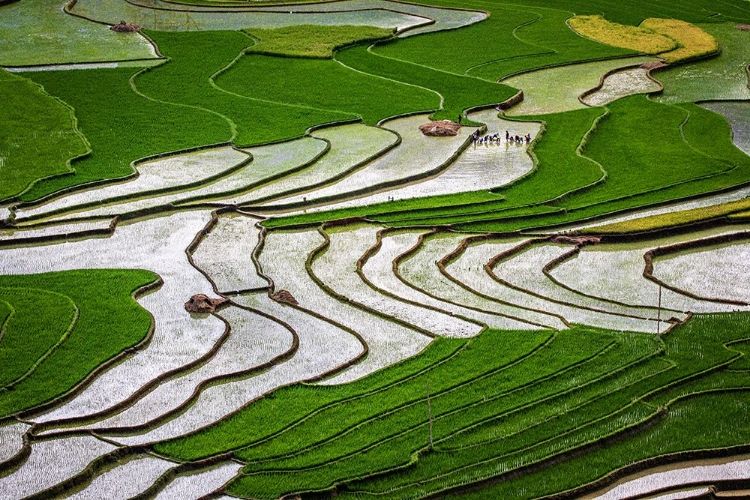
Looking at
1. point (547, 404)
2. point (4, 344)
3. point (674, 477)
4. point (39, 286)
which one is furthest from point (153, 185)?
point (674, 477)

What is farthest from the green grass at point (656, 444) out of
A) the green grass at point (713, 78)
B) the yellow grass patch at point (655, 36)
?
the yellow grass patch at point (655, 36)

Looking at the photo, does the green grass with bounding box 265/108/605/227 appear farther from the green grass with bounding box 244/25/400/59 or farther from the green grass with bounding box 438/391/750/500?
the green grass with bounding box 244/25/400/59

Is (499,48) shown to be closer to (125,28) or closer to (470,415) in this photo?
(125,28)

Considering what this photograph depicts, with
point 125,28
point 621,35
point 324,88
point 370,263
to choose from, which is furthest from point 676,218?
point 125,28

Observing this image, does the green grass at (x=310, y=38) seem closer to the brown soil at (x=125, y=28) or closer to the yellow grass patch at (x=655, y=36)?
the brown soil at (x=125, y=28)

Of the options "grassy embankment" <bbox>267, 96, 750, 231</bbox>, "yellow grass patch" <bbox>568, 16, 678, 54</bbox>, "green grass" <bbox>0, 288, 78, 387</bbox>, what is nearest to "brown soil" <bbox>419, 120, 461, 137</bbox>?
"grassy embankment" <bbox>267, 96, 750, 231</bbox>
